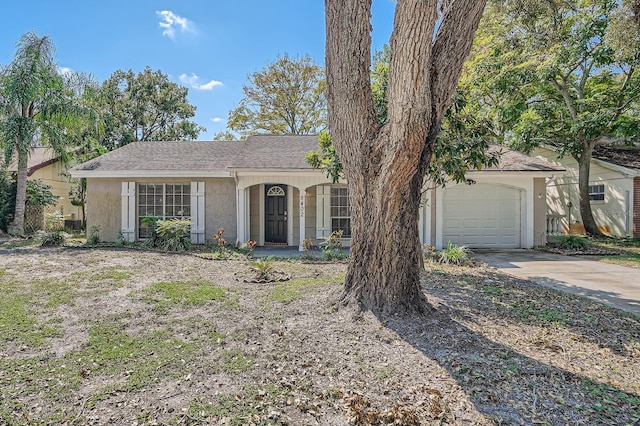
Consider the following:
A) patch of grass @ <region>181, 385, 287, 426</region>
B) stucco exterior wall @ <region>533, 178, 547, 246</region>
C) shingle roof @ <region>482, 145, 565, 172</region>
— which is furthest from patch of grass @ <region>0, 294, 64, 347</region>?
stucco exterior wall @ <region>533, 178, 547, 246</region>

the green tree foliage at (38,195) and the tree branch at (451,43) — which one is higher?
the tree branch at (451,43)

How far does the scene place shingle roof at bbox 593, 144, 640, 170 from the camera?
47.9 feet

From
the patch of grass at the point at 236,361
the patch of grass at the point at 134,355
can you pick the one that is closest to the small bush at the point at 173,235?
the patch of grass at the point at 134,355

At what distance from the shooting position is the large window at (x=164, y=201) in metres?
11.9

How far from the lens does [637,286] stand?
6.38 m

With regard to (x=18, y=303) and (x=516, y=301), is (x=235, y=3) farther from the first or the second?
(x=516, y=301)

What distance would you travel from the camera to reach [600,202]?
1512 cm

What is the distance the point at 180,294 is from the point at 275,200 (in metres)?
6.79

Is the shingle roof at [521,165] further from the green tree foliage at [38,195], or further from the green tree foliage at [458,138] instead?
the green tree foliage at [38,195]

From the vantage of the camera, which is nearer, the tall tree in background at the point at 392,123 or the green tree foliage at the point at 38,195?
the tall tree in background at the point at 392,123

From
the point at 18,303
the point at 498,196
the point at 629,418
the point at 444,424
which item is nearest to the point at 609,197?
the point at 498,196

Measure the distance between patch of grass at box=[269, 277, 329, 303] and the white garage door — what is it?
21.3 feet

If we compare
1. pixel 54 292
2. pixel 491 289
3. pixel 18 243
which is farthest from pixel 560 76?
pixel 18 243

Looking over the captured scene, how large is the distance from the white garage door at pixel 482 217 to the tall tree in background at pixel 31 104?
43.5ft
